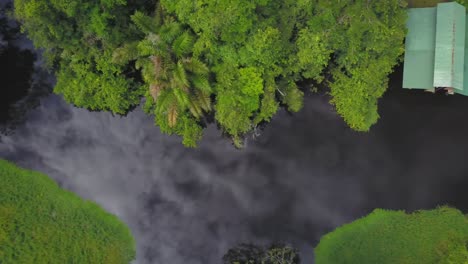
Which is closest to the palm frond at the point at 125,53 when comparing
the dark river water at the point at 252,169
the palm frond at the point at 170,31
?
the palm frond at the point at 170,31

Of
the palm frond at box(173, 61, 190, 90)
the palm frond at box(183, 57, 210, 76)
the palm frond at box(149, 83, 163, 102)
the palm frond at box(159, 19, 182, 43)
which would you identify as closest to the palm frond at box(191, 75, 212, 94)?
the palm frond at box(183, 57, 210, 76)

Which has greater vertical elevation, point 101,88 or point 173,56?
point 173,56

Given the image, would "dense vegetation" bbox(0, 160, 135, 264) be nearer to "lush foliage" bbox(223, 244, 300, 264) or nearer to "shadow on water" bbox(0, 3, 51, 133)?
"shadow on water" bbox(0, 3, 51, 133)

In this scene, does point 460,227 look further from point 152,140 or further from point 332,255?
point 152,140

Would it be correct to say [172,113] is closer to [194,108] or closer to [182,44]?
[194,108]

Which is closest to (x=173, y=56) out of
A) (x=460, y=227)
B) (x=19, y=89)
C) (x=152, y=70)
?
(x=152, y=70)
